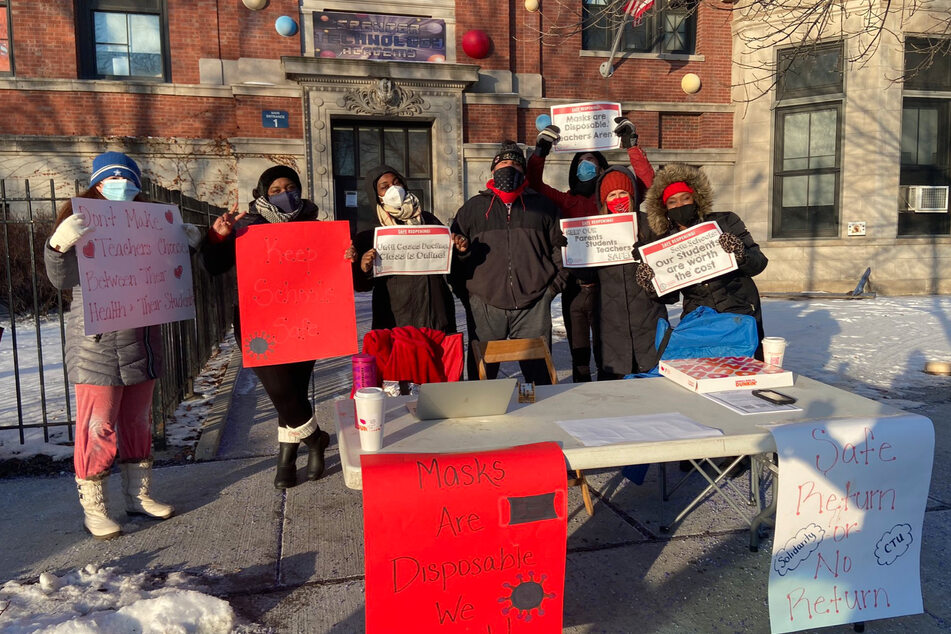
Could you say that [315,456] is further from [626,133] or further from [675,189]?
[626,133]

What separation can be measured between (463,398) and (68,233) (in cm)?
199

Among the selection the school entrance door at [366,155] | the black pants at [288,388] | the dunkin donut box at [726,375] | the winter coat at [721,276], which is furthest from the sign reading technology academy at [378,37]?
the dunkin donut box at [726,375]

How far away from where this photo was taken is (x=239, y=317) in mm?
3713

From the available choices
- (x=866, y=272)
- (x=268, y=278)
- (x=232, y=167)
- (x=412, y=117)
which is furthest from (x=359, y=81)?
(x=866, y=272)

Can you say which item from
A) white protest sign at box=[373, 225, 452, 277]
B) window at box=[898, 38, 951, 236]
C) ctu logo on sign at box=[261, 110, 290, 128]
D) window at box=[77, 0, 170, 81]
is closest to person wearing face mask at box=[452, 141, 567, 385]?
white protest sign at box=[373, 225, 452, 277]

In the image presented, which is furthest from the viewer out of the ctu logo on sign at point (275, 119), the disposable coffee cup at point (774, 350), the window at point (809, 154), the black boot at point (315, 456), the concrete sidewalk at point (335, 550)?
the window at point (809, 154)

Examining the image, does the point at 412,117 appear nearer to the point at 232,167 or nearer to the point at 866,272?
the point at 232,167

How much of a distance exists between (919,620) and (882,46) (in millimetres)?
13233

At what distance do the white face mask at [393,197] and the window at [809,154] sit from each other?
11.7 metres

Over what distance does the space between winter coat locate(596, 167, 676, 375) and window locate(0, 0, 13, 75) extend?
12.1 metres

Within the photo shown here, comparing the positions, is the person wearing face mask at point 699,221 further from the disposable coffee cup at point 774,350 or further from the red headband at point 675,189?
the disposable coffee cup at point 774,350

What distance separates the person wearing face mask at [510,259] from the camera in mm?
4367

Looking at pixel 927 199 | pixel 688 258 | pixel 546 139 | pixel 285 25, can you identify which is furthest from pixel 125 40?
pixel 927 199

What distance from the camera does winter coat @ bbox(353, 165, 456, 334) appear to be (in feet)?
13.2
